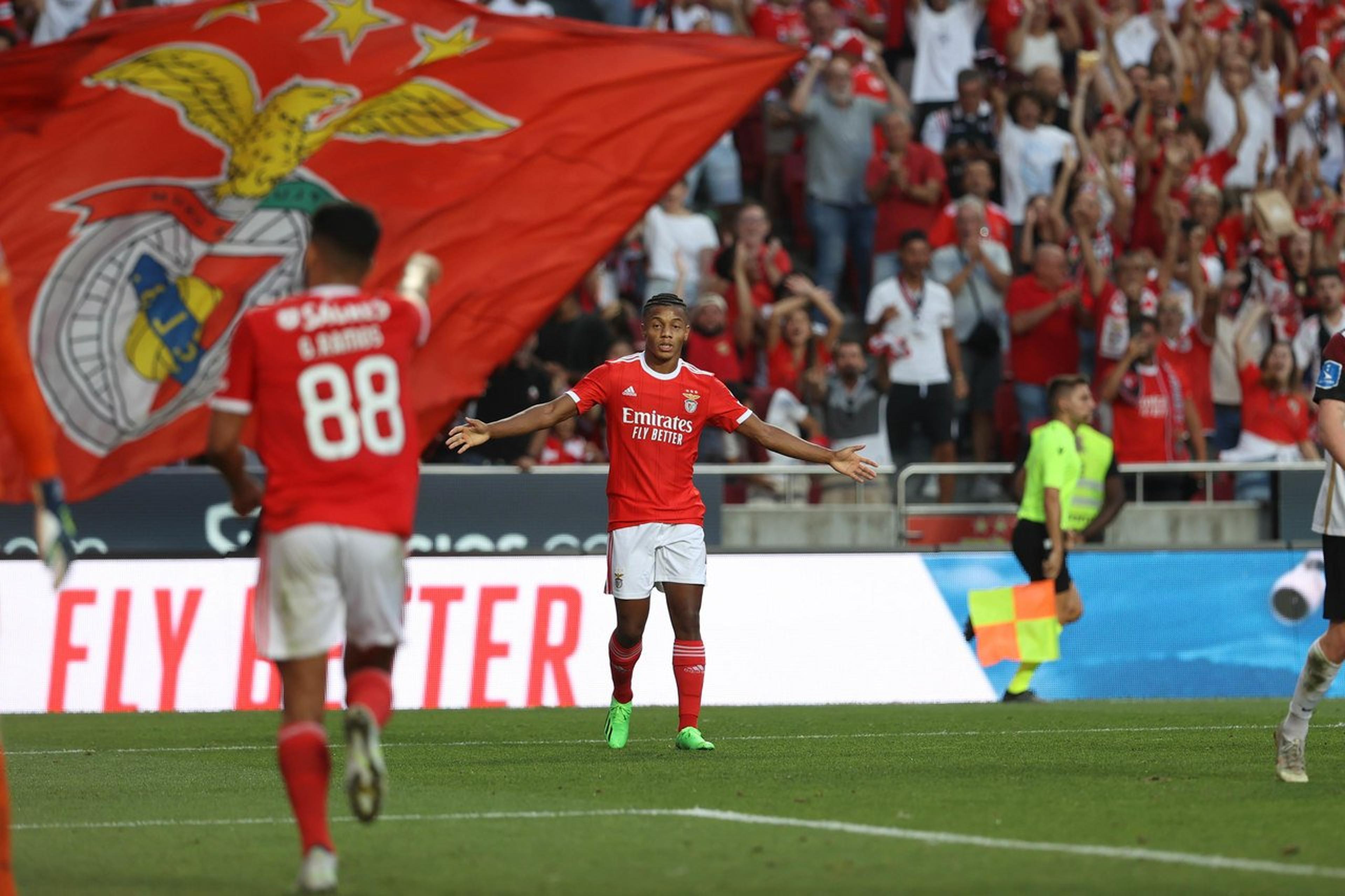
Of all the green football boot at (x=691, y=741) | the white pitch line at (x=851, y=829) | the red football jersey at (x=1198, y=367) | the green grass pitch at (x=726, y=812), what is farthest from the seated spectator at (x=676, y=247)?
the white pitch line at (x=851, y=829)

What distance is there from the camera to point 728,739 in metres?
12.5

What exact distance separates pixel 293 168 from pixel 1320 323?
9506mm

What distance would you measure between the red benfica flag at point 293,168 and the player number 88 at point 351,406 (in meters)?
9.77

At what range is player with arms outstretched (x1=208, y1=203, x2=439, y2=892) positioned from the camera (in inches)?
257

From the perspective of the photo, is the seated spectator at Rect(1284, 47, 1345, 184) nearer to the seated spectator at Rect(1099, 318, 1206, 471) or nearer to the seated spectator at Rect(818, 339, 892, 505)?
the seated spectator at Rect(1099, 318, 1206, 471)

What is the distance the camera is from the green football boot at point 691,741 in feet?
37.8

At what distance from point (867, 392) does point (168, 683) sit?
20.8 feet

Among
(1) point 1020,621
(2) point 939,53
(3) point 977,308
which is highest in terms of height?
(2) point 939,53

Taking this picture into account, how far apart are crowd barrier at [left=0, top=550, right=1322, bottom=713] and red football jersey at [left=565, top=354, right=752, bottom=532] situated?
16.1 ft

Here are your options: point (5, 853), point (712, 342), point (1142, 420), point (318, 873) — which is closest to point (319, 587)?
point (318, 873)

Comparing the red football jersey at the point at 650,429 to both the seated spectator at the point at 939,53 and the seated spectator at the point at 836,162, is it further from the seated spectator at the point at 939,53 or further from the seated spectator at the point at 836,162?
the seated spectator at the point at 939,53

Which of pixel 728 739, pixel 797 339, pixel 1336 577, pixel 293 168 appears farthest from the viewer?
pixel 797 339

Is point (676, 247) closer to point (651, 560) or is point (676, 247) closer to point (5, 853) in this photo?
point (651, 560)

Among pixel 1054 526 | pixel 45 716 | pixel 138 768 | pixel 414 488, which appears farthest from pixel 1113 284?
pixel 414 488
